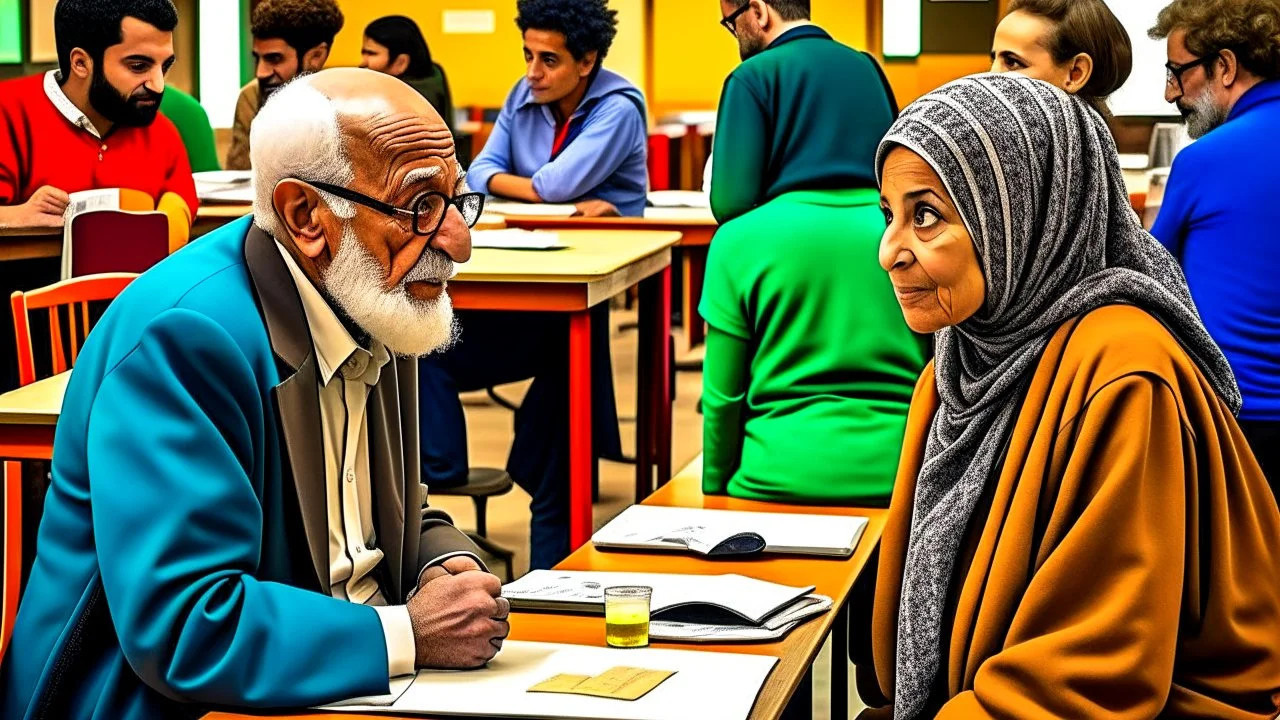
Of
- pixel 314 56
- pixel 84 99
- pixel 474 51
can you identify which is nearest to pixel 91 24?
pixel 84 99

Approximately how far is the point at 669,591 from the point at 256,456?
23.8 inches

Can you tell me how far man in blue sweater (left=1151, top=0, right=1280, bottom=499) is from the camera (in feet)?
10.2

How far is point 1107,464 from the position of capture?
1.48 m

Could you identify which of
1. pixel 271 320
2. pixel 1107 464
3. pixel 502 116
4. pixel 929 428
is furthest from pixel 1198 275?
pixel 502 116

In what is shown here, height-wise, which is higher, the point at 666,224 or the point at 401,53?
the point at 401,53

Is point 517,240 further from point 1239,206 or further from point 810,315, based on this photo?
point 1239,206

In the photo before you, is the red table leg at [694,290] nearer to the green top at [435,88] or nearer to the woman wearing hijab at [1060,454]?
the green top at [435,88]

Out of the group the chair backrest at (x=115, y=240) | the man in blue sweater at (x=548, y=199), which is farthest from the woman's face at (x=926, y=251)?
the chair backrest at (x=115, y=240)

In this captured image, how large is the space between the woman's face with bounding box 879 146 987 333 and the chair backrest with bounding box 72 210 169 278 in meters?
2.58

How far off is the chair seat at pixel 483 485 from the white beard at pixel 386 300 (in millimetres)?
2699

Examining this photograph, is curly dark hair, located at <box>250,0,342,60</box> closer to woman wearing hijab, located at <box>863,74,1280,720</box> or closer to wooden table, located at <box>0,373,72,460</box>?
wooden table, located at <box>0,373,72,460</box>

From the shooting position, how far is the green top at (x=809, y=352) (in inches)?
112

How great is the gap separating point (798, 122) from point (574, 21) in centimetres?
227

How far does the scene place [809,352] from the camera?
293 centimetres
